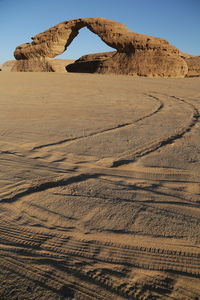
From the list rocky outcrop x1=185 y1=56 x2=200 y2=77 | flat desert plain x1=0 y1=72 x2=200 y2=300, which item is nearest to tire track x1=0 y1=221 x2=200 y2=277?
flat desert plain x1=0 y1=72 x2=200 y2=300

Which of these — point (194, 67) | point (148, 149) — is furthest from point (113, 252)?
point (194, 67)

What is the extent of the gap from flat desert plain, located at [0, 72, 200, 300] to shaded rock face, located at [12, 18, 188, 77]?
586 inches

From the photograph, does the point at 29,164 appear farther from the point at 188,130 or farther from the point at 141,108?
the point at 141,108

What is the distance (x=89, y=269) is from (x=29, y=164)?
1598 mm

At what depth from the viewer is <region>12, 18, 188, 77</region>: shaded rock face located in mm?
17094

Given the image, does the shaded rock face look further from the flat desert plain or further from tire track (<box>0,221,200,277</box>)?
tire track (<box>0,221,200,277</box>)

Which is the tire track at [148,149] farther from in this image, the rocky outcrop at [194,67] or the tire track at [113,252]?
the rocky outcrop at [194,67]

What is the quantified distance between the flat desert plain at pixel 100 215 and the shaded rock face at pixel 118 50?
14887mm

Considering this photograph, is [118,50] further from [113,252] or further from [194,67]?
[113,252]

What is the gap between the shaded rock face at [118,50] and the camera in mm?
17094

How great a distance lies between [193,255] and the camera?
4.54ft

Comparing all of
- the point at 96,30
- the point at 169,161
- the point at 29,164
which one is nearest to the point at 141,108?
the point at 169,161

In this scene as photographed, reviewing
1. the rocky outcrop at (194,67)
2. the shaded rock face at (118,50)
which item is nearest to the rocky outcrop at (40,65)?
the shaded rock face at (118,50)

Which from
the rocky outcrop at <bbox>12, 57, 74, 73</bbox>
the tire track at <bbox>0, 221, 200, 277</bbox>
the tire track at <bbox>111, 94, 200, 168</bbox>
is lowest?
the tire track at <bbox>0, 221, 200, 277</bbox>
